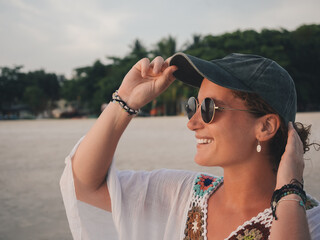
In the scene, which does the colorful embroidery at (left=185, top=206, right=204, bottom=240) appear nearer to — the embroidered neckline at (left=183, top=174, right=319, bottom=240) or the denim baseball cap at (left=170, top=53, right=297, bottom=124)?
the embroidered neckline at (left=183, top=174, right=319, bottom=240)

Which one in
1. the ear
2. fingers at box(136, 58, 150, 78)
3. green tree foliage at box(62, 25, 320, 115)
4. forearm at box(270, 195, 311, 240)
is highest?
green tree foliage at box(62, 25, 320, 115)

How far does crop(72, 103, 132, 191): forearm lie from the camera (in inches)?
62.7

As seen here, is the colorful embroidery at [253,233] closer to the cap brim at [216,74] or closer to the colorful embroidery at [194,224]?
the colorful embroidery at [194,224]

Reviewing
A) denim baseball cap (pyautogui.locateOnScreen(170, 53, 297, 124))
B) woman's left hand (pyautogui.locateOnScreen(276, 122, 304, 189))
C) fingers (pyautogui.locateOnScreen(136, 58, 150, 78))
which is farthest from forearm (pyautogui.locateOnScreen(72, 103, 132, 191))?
woman's left hand (pyautogui.locateOnScreen(276, 122, 304, 189))

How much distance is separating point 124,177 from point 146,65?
0.60m

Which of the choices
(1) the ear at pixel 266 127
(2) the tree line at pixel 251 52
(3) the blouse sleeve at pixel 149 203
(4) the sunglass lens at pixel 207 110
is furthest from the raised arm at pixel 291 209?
(2) the tree line at pixel 251 52

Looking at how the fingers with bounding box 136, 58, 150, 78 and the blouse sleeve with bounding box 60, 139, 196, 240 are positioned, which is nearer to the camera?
the blouse sleeve with bounding box 60, 139, 196, 240

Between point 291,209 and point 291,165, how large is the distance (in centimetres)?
21

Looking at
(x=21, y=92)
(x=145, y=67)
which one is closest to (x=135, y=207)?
(x=145, y=67)

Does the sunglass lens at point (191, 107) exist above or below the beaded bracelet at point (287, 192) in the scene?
above

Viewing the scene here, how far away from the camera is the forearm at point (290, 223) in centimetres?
125

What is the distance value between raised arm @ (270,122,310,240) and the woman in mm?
13

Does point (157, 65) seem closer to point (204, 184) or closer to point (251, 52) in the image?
A: point (204, 184)

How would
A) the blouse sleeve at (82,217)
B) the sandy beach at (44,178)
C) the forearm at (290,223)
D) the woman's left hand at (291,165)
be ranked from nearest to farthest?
1. the forearm at (290,223)
2. the woman's left hand at (291,165)
3. the blouse sleeve at (82,217)
4. the sandy beach at (44,178)
